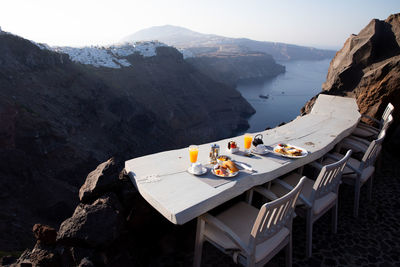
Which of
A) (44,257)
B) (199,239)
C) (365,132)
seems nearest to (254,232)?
(199,239)

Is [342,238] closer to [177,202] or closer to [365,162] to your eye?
[365,162]

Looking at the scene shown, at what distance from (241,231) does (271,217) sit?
45 cm

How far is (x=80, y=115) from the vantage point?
41.0 meters

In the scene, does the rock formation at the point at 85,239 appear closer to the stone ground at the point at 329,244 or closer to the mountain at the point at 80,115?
the stone ground at the point at 329,244

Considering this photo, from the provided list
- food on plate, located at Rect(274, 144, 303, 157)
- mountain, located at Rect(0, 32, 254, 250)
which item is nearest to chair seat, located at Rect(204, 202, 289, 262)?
food on plate, located at Rect(274, 144, 303, 157)

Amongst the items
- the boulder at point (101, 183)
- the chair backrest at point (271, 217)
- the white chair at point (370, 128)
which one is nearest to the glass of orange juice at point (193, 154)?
the boulder at point (101, 183)

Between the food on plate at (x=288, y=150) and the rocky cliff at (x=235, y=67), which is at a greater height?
the food on plate at (x=288, y=150)

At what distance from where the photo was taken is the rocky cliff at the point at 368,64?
5.81 meters

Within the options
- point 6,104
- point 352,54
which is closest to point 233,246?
point 352,54

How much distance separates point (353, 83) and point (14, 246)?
1664cm

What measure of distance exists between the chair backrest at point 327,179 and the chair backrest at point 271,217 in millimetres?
540

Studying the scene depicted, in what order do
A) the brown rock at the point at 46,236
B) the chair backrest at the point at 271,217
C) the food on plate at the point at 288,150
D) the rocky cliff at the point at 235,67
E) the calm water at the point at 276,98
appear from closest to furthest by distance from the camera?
1. the chair backrest at the point at 271,217
2. the brown rock at the point at 46,236
3. the food on plate at the point at 288,150
4. the calm water at the point at 276,98
5. the rocky cliff at the point at 235,67

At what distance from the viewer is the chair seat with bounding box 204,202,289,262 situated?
7.29ft

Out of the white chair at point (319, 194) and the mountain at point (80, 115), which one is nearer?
the white chair at point (319, 194)
